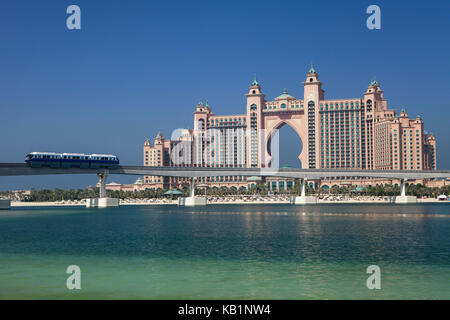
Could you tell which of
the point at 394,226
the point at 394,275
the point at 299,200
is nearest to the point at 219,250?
the point at 394,275

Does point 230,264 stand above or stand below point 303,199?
above

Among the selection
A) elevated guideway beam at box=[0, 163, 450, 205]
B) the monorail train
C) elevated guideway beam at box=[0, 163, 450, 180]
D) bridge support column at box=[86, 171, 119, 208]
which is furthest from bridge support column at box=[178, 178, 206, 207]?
the monorail train

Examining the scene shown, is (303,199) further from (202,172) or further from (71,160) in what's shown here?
(71,160)

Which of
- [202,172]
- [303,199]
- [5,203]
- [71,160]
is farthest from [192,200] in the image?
[5,203]

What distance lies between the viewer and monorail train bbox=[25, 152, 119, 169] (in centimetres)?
11781

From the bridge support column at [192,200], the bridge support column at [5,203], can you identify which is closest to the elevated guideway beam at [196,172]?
the bridge support column at [192,200]

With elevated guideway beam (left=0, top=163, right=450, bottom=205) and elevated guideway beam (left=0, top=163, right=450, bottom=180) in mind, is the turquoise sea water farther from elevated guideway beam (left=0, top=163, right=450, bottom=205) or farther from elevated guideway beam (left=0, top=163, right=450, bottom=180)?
elevated guideway beam (left=0, top=163, right=450, bottom=205)

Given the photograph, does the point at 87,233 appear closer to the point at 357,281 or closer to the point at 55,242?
the point at 55,242

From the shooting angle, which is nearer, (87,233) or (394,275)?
(394,275)

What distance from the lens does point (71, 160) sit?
407 feet

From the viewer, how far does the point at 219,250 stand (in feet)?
141

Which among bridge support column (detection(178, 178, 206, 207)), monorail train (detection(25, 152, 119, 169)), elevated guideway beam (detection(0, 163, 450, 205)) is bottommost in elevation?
bridge support column (detection(178, 178, 206, 207))

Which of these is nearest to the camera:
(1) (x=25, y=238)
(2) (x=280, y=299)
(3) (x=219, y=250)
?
(2) (x=280, y=299)
